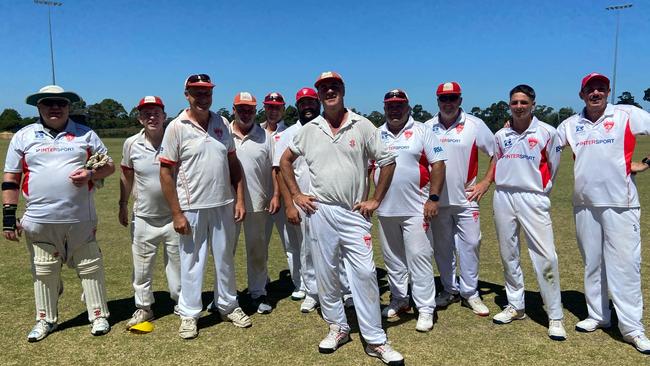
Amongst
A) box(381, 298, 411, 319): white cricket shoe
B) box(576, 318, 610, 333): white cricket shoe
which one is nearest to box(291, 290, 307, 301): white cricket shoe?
box(381, 298, 411, 319): white cricket shoe

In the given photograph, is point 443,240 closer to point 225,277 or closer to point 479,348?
point 479,348

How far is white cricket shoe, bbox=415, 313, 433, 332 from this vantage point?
4723mm

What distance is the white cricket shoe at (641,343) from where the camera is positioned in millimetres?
4102

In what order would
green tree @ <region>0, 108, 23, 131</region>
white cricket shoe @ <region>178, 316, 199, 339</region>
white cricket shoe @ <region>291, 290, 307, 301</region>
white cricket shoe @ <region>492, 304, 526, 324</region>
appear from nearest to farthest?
white cricket shoe @ <region>178, 316, 199, 339</region>, white cricket shoe @ <region>492, 304, 526, 324</region>, white cricket shoe @ <region>291, 290, 307, 301</region>, green tree @ <region>0, 108, 23, 131</region>

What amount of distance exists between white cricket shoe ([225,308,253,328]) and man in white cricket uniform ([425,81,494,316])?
87.5 inches

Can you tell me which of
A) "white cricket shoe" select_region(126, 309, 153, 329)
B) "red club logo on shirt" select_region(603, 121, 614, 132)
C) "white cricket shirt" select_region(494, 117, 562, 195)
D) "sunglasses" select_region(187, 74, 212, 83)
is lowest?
"white cricket shoe" select_region(126, 309, 153, 329)

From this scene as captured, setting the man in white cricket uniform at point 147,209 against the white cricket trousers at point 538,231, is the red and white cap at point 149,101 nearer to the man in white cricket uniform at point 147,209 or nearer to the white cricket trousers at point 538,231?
the man in white cricket uniform at point 147,209

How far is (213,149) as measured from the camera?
15.3 ft

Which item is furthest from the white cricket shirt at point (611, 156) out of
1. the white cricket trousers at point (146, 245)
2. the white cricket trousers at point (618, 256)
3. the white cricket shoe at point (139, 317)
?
the white cricket shoe at point (139, 317)

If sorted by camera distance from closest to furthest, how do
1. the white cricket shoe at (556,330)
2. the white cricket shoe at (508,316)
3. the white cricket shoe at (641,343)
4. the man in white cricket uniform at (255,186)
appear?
the white cricket shoe at (641,343) → the white cricket shoe at (556,330) → the white cricket shoe at (508,316) → the man in white cricket uniform at (255,186)

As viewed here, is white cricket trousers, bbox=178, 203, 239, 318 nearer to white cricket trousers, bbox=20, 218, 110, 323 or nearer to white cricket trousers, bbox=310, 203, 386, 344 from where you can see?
white cricket trousers, bbox=20, 218, 110, 323

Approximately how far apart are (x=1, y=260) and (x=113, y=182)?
1079 cm

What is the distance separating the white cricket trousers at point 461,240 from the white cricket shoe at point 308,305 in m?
1.49

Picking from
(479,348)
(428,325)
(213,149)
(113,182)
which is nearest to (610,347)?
(479,348)
